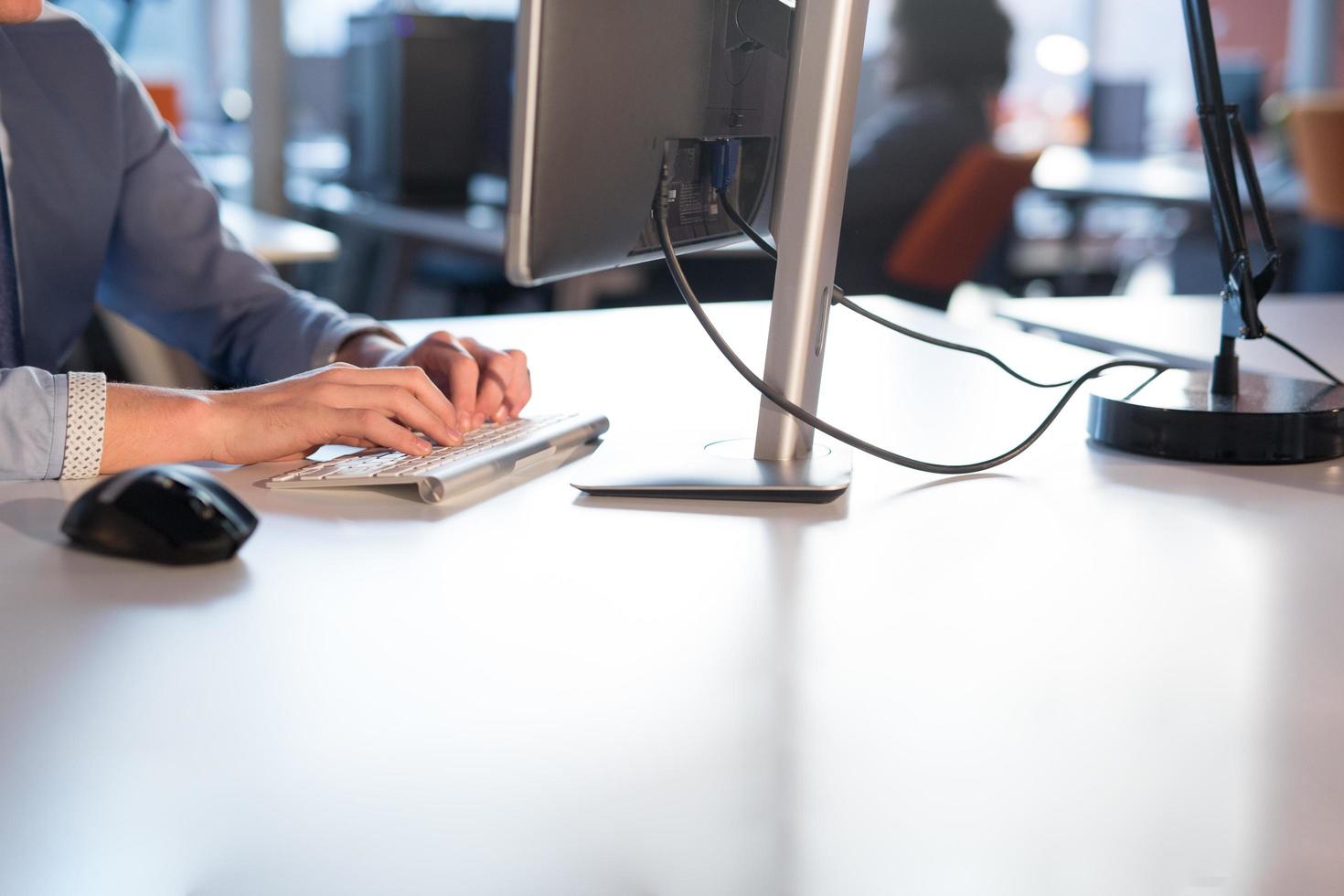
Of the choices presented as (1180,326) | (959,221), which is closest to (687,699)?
(1180,326)

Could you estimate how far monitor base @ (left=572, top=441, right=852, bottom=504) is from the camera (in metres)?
0.81

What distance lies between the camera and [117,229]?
1.38 m

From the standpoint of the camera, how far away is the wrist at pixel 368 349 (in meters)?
1.17

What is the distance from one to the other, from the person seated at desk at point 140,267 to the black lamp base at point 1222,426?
0.46m

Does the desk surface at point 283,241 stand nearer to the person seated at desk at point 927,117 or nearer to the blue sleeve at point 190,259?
the blue sleeve at point 190,259

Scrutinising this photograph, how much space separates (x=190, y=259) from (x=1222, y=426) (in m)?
1.03

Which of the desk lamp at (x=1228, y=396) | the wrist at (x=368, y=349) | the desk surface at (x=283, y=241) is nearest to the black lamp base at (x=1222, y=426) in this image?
the desk lamp at (x=1228, y=396)

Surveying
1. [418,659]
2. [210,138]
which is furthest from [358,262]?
[418,659]

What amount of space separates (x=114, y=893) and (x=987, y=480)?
0.64 m

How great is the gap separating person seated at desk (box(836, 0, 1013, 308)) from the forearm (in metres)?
2.70

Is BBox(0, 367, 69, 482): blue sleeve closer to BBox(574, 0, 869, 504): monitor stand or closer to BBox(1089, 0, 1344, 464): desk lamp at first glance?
BBox(574, 0, 869, 504): monitor stand

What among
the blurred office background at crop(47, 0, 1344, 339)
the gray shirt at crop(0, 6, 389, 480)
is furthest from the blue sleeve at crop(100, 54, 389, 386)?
the blurred office background at crop(47, 0, 1344, 339)

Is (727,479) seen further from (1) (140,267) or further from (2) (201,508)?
(1) (140,267)

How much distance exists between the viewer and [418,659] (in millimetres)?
544
